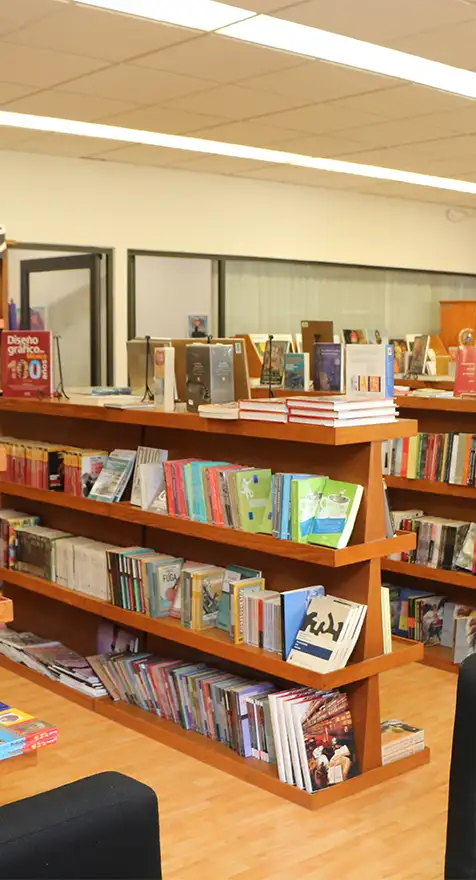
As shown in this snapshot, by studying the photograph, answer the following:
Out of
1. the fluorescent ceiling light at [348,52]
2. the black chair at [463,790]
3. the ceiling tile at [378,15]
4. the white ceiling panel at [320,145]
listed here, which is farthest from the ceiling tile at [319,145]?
the black chair at [463,790]

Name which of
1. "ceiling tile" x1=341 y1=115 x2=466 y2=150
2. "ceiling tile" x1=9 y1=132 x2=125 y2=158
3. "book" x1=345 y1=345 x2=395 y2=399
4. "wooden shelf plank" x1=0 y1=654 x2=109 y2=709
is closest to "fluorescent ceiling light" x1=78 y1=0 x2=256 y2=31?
"book" x1=345 y1=345 x2=395 y2=399

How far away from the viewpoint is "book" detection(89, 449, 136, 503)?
4996 mm

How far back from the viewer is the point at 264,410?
4.16 m

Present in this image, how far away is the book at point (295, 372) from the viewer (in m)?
5.98

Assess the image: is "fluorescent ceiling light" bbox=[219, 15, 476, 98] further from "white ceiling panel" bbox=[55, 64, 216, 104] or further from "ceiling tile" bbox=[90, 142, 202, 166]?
"ceiling tile" bbox=[90, 142, 202, 166]

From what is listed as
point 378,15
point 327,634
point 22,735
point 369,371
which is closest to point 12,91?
point 378,15

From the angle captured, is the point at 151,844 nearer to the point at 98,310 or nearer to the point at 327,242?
the point at 98,310

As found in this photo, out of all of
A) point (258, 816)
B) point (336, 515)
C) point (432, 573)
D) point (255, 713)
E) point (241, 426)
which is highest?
point (241, 426)

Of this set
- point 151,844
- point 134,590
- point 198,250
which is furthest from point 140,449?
point 198,250

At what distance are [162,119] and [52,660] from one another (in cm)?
349

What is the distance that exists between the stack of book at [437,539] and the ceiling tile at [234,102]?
253 cm

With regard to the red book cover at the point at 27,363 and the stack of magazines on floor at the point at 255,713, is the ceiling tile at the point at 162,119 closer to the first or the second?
the red book cover at the point at 27,363

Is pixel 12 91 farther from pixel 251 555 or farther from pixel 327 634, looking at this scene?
pixel 327 634

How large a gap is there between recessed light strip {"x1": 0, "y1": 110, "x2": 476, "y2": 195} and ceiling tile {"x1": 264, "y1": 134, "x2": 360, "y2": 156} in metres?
0.18
